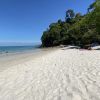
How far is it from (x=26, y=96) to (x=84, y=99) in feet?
6.06

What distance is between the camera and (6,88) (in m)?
7.02

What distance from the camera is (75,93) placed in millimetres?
5578

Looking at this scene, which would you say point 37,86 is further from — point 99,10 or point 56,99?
point 99,10

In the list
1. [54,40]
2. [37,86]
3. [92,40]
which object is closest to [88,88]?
[37,86]

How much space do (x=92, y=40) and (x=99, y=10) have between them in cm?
1830

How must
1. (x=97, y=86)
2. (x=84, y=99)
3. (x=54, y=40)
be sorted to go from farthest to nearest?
(x=54, y=40) < (x=97, y=86) < (x=84, y=99)

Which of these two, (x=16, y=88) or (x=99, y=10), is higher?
(x=99, y=10)

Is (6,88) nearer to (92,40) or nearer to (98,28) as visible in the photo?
(98,28)

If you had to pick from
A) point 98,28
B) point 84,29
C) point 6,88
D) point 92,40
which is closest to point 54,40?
point 84,29

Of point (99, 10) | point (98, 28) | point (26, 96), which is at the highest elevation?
point (99, 10)

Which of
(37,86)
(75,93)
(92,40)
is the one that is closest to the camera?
(75,93)

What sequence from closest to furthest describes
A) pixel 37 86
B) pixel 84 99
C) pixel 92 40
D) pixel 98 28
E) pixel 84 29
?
1. pixel 84 99
2. pixel 37 86
3. pixel 98 28
4. pixel 92 40
5. pixel 84 29

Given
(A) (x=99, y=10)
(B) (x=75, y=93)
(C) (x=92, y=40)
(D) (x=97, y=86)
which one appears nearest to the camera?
(B) (x=75, y=93)

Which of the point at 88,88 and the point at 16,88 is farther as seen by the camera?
the point at 16,88
